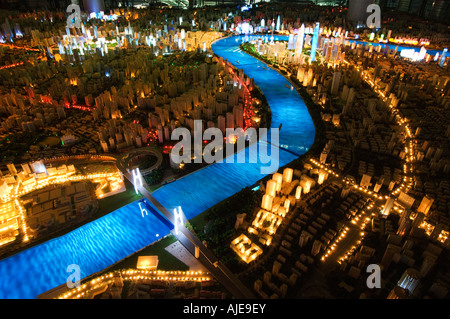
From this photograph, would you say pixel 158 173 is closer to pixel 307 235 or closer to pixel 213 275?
pixel 213 275

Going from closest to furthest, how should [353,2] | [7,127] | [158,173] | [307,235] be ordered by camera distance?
1. [307,235]
2. [158,173]
3. [7,127]
4. [353,2]

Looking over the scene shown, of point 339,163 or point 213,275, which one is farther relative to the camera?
point 339,163

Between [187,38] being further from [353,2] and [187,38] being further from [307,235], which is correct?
[307,235]
